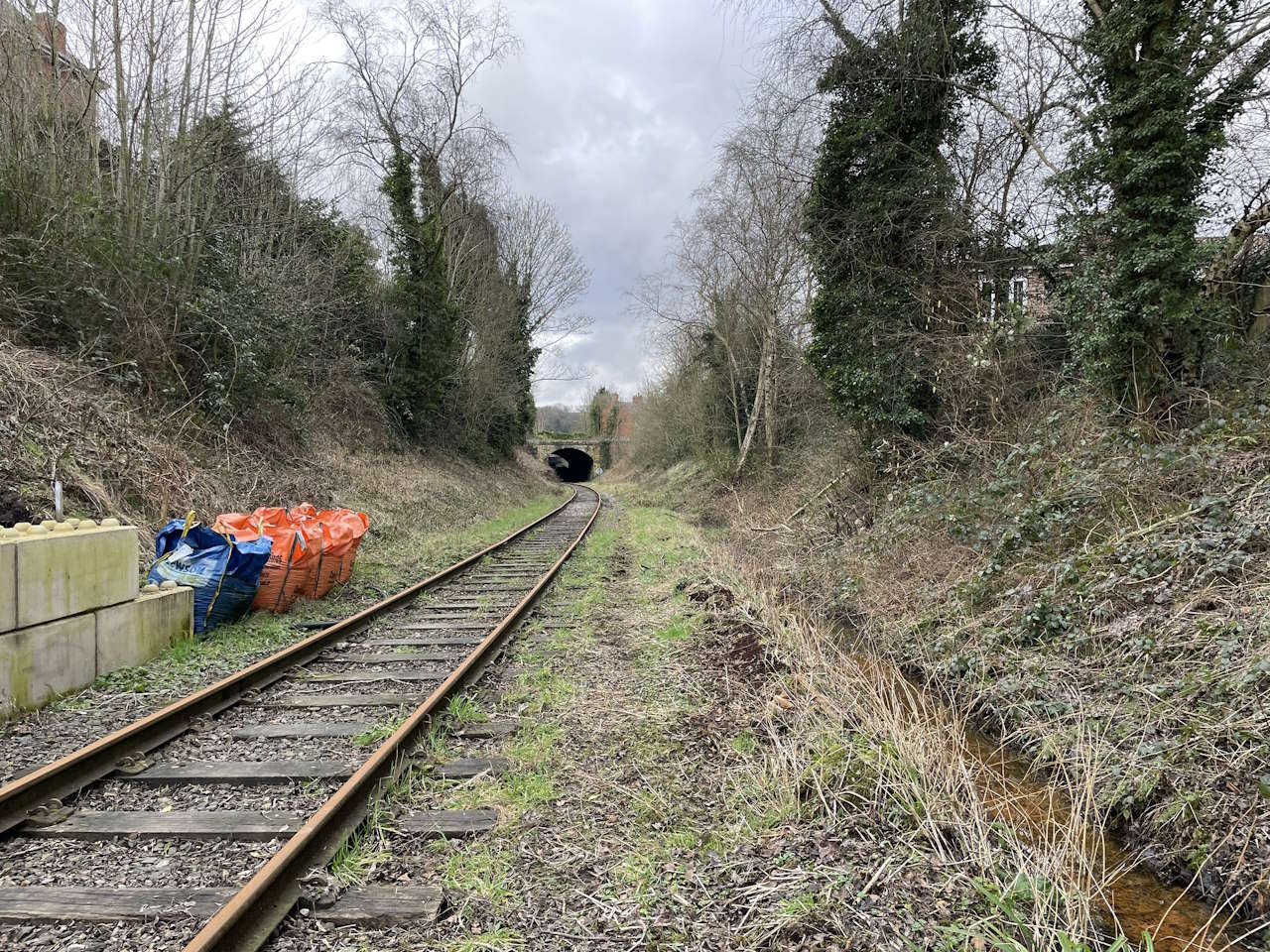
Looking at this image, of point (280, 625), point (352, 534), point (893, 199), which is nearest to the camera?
point (280, 625)

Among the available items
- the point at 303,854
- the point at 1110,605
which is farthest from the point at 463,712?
the point at 1110,605

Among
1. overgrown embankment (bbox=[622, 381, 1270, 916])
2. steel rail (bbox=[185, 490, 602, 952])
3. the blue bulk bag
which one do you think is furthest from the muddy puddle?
the blue bulk bag

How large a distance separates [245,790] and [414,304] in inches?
753

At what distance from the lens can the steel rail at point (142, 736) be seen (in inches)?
124

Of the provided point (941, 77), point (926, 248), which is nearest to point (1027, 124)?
point (941, 77)

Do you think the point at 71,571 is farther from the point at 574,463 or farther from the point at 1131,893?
the point at 574,463

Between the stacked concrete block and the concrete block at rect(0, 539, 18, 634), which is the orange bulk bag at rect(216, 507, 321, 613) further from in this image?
the concrete block at rect(0, 539, 18, 634)

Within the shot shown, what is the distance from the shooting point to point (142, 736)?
3.88 m

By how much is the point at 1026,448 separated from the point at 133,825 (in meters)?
8.43

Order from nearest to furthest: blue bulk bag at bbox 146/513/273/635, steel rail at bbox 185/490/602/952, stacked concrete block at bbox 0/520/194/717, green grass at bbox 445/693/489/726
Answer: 1. steel rail at bbox 185/490/602/952
2. stacked concrete block at bbox 0/520/194/717
3. green grass at bbox 445/693/489/726
4. blue bulk bag at bbox 146/513/273/635

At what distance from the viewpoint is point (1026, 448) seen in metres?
7.50

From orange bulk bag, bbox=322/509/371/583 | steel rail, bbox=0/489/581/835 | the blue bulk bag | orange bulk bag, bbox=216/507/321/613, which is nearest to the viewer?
steel rail, bbox=0/489/581/835

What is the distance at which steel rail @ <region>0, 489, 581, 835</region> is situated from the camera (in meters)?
3.15

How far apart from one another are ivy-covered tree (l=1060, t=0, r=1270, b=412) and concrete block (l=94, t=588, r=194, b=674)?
995 centimetres
